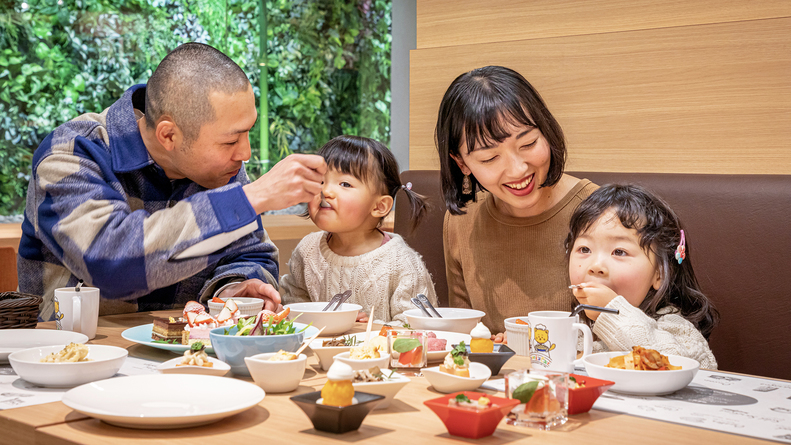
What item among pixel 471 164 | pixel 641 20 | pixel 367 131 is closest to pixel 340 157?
pixel 471 164

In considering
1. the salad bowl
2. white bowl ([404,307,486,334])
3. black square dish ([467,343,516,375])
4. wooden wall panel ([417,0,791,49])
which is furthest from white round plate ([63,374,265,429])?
wooden wall panel ([417,0,791,49])

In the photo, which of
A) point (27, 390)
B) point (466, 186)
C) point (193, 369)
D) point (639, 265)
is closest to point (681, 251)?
point (639, 265)

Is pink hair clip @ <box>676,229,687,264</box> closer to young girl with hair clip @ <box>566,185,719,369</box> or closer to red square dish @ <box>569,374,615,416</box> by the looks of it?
young girl with hair clip @ <box>566,185,719,369</box>

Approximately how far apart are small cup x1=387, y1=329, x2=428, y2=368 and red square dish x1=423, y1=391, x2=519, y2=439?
0.31 meters

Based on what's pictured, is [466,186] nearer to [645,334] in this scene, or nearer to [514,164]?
[514,164]

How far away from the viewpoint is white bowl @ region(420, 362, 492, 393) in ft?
3.32

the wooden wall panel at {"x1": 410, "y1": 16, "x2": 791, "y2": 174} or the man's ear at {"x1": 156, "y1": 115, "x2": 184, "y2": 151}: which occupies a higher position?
the wooden wall panel at {"x1": 410, "y1": 16, "x2": 791, "y2": 174}

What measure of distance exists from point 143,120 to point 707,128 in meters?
1.60

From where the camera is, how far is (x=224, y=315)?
53.5 inches

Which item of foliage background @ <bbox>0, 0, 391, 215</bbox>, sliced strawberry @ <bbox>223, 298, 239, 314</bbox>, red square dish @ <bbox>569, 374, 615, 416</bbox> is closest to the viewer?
red square dish @ <bbox>569, 374, 615, 416</bbox>

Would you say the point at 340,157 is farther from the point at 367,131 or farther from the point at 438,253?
the point at 367,131

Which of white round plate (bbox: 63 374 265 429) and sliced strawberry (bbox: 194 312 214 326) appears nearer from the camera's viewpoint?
white round plate (bbox: 63 374 265 429)

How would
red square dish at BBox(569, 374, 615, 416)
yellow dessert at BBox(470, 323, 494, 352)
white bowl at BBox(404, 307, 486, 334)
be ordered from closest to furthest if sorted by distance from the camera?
1. red square dish at BBox(569, 374, 615, 416)
2. yellow dessert at BBox(470, 323, 494, 352)
3. white bowl at BBox(404, 307, 486, 334)

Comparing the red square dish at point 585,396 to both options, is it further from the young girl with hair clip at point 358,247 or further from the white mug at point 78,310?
the young girl with hair clip at point 358,247
